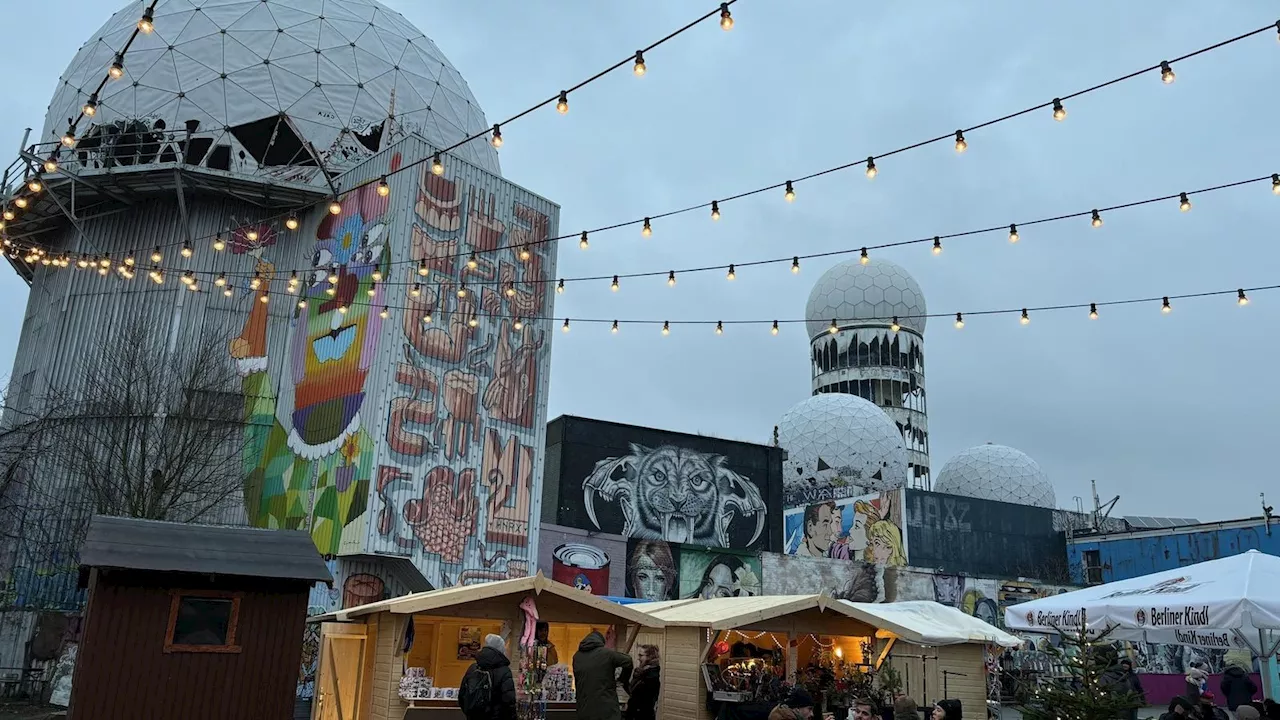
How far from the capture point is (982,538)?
40000mm

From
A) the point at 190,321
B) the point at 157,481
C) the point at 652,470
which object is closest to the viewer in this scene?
the point at 157,481

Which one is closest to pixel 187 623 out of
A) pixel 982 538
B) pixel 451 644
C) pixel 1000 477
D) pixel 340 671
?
pixel 340 671

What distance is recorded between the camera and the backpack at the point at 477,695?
8609mm

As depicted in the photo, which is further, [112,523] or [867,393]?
[867,393]

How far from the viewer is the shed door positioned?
14.3 m

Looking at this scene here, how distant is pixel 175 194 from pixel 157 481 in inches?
418

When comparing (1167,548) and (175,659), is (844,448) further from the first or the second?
(175,659)

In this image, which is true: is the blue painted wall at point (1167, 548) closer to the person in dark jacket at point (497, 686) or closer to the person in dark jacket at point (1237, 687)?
the person in dark jacket at point (1237, 687)

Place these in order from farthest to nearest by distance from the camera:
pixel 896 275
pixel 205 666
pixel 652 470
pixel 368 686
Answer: pixel 896 275 < pixel 652 470 < pixel 368 686 < pixel 205 666

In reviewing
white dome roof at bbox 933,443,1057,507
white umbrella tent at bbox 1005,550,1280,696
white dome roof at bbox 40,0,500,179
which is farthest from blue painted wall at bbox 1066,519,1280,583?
white dome roof at bbox 40,0,500,179

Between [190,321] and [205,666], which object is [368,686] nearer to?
[205,666]

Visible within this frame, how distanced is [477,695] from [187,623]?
512 cm

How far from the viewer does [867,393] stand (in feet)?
192

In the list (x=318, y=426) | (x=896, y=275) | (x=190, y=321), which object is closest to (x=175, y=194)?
(x=190, y=321)
